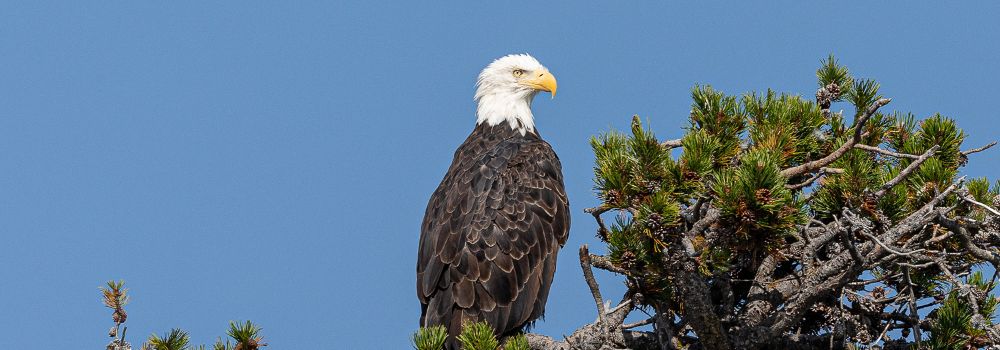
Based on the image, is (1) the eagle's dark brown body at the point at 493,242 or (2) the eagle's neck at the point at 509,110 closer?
(1) the eagle's dark brown body at the point at 493,242

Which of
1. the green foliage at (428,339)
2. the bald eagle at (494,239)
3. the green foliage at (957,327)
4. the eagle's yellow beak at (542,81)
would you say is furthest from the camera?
the eagle's yellow beak at (542,81)

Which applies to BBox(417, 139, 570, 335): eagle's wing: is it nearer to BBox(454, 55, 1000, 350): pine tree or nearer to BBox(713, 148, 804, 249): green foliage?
BBox(454, 55, 1000, 350): pine tree

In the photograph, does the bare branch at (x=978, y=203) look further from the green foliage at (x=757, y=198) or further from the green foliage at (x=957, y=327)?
the green foliage at (x=757, y=198)

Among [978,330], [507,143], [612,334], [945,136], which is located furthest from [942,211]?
[507,143]

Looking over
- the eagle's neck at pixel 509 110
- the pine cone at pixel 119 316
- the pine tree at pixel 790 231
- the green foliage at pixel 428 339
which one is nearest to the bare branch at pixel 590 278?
the pine tree at pixel 790 231

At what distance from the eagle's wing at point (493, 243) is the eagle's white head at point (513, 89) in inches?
40.9

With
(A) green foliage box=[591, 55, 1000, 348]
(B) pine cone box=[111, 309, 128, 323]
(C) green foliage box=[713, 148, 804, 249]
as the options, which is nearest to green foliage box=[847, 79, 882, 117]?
(A) green foliage box=[591, 55, 1000, 348]

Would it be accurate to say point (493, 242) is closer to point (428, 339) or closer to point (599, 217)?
point (599, 217)

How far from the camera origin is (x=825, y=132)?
224 inches

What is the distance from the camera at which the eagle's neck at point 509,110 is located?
25.9 feet

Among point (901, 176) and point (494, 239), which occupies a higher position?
point (494, 239)

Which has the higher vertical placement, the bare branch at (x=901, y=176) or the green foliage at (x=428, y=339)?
the bare branch at (x=901, y=176)

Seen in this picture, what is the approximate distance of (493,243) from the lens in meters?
6.40

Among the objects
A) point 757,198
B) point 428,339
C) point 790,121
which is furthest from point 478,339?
point 790,121
